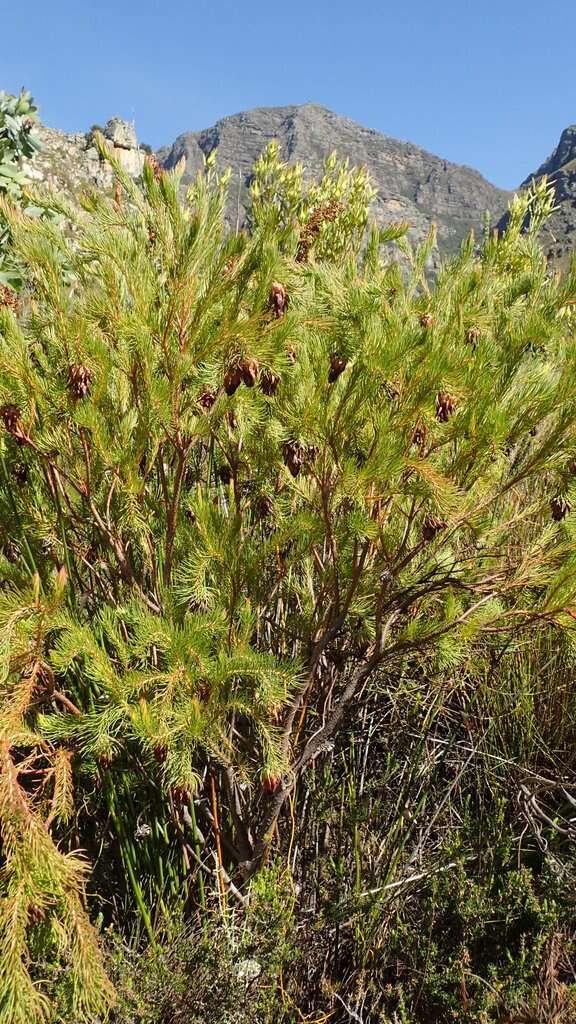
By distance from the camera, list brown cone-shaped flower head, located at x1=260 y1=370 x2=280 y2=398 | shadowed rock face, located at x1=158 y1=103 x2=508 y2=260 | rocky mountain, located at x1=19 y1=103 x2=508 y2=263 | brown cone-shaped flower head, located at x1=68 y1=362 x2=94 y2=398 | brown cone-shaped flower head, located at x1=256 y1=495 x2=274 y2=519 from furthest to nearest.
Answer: shadowed rock face, located at x1=158 y1=103 x2=508 y2=260 < rocky mountain, located at x1=19 y1=103 x2=508 y2=263 < brown cone-shaped flower head, located at x1=256 y1=495 x2=274 y2=519 < brown cone-shaped flower head, located at x1=260 y1=370 x2=280 y2=398 < brown cone-shaped flower head, located at x1=68 y1=362 x2=94 y2=398

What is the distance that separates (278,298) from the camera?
1412 millimetres

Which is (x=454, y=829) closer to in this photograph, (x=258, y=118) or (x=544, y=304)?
(x=544, y=304)

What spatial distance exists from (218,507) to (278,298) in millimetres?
519

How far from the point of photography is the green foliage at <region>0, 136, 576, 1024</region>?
1332 millimetres

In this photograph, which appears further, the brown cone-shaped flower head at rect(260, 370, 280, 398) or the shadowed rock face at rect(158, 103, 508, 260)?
the shadowed rock face at rect(158, 103, 508, 260)

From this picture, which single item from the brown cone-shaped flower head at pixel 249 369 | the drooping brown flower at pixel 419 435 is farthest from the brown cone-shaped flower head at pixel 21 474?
the drooping brown flower at pixel 419 435

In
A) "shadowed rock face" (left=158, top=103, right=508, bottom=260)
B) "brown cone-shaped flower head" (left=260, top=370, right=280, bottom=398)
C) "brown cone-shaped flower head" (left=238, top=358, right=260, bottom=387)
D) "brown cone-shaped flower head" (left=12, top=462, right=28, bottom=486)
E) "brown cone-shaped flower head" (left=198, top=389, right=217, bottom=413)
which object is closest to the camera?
"brown cone-shaped flower head" (left=238, top=358, right=260, bottom=387)

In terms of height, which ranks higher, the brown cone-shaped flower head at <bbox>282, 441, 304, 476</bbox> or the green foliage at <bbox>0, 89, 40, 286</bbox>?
the green foliage at <bbox>0, 89, 40, 286</bbox>

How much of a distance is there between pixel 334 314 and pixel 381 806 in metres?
1.56

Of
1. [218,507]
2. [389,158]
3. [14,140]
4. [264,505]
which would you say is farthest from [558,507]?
[389,158]

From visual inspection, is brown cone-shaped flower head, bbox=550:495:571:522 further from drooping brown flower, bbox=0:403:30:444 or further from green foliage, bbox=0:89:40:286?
green foliage, bbox=0:89:40:286

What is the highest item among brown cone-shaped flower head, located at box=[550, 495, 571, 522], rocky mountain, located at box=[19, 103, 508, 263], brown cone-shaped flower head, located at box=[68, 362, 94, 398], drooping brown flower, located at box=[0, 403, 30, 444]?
rocky mountain, located at box=[19, 103, 508, 263]

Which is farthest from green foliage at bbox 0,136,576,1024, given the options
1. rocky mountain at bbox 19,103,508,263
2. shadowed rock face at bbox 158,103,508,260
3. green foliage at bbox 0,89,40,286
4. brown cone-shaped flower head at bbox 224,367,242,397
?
shadowed rock face at bbox 158,103,508,260

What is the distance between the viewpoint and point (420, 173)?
139 meters
